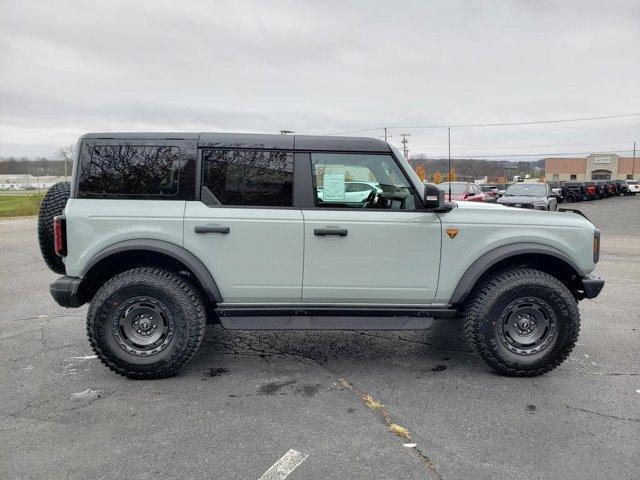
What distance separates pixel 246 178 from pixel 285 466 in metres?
2.19

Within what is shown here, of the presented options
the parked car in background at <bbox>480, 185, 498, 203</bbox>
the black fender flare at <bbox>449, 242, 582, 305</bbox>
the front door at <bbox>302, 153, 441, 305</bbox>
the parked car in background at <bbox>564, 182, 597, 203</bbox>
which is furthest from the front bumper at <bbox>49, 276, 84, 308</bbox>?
the parked car in background at <bbox>564, 182, 597, 203</bbox>

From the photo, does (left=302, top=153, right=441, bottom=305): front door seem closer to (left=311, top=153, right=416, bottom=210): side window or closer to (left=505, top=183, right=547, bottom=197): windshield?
(left=311, top=153, right=416, bottom=210): side window

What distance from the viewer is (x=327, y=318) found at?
151 inches

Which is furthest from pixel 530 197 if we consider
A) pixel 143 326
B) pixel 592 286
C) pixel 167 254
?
pixel 143 326

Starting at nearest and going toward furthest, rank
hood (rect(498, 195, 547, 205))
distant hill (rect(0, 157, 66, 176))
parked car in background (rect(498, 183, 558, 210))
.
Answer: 1. parked car in background (rect(498, 183, 558, 210))
2. hood (rect(498, 195, 547, 205))
3. distant hill (rect(0, 157, 66, 176))

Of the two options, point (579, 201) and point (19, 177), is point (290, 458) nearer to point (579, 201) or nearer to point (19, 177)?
point (579, 201)

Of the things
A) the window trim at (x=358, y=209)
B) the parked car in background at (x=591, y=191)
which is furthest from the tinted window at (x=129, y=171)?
the parked car in background at (x=591, y=191)

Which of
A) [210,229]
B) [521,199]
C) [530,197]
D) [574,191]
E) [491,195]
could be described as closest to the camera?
[210,229]

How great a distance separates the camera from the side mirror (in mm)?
3646

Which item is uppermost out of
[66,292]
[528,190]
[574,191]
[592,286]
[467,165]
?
[467,165]

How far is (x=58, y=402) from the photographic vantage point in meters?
3.36

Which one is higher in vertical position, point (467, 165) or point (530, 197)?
point (467, 165)

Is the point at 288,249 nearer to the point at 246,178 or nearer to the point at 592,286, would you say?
the point at 246,178

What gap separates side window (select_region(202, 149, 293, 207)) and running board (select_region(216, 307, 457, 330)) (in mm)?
900
